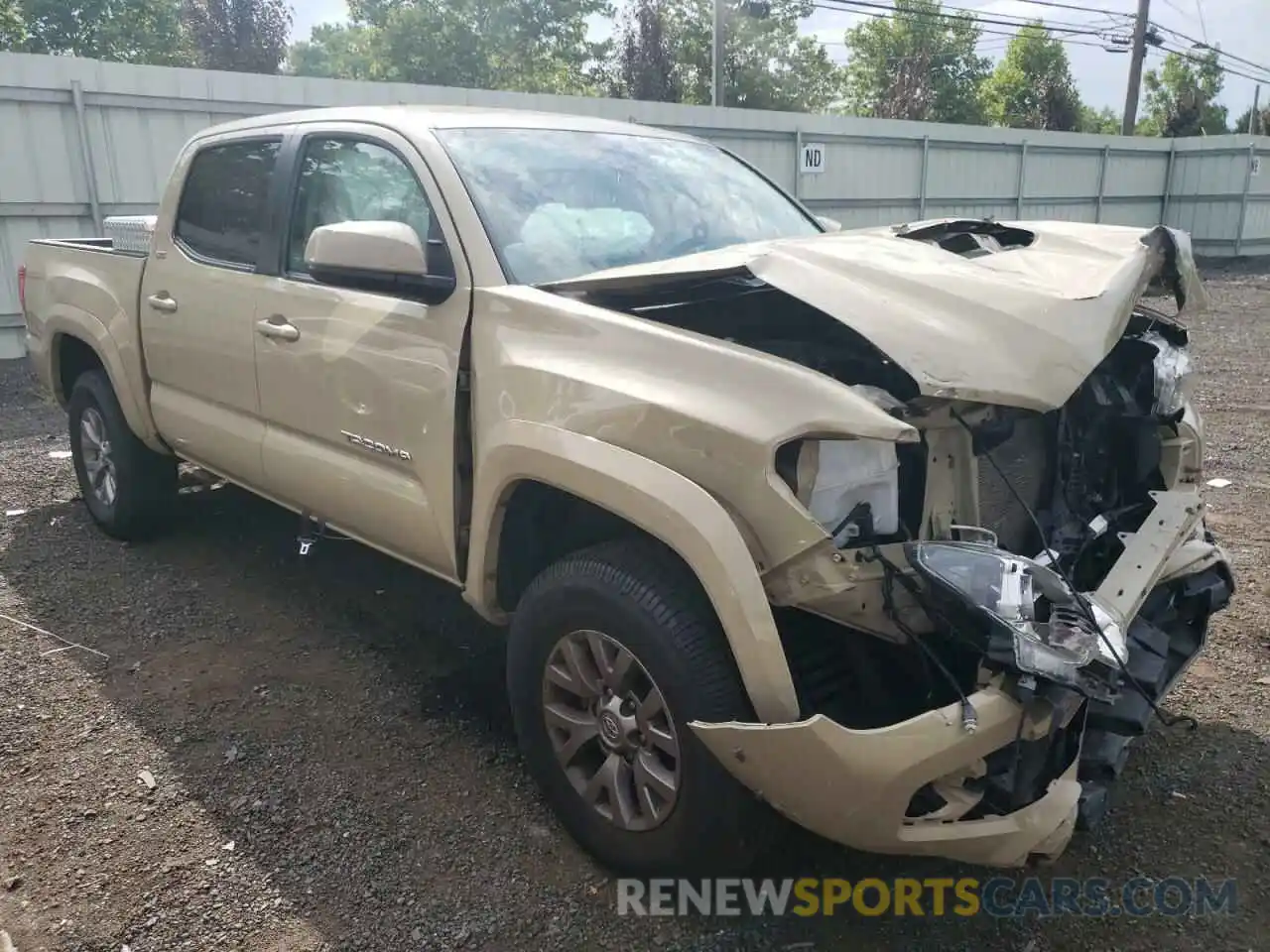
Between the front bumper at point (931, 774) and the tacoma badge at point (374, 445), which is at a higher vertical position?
the tacoma badge at point (374, 445)

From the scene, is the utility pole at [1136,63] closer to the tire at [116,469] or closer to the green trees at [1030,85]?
the green trees at [1030,85]

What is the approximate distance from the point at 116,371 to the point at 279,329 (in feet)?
5.23

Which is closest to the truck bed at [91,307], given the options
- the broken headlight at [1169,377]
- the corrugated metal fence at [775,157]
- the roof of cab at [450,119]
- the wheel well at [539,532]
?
the roof of cab at [450,119]

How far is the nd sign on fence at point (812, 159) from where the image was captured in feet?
53.2

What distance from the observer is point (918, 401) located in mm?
2344

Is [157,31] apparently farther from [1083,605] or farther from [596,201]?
[1083,605]

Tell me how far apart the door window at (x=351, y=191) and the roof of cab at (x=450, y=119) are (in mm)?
102

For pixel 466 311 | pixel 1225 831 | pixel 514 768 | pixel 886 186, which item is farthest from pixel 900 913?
pixel 886 186

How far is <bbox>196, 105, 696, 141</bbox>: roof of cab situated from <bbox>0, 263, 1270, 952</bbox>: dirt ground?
1.95 m

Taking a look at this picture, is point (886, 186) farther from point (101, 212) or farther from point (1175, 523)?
point (1175, 523)

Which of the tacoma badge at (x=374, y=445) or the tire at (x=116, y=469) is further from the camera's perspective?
the tire at (x=116, y=469)

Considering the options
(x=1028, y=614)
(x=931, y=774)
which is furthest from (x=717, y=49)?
(x=931, y=774)

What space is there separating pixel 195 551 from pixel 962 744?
13.7 feet

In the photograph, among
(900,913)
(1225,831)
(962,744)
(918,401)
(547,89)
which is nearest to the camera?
(962,744)
